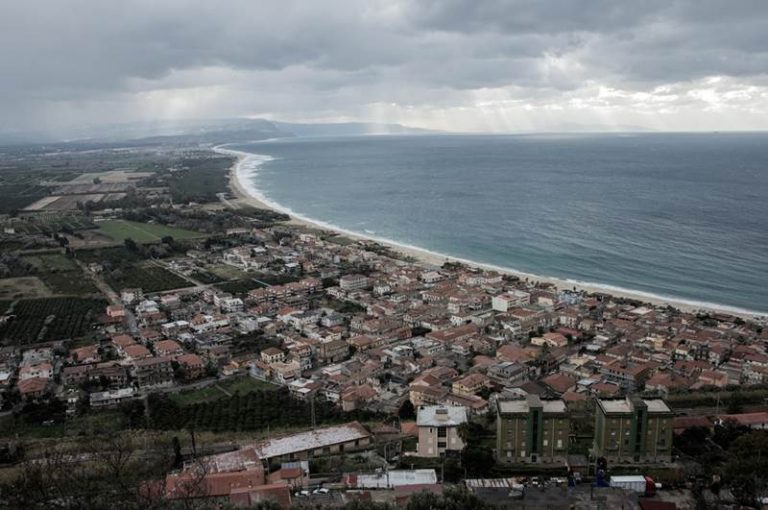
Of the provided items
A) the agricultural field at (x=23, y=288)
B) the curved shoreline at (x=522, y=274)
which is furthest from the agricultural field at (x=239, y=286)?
the curved shoreline at (x=522, y=274)

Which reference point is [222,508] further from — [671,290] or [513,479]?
[671,290]

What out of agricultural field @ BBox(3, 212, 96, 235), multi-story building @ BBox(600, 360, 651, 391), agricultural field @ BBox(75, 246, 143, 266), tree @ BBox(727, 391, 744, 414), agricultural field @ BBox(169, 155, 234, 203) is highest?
agricultural field @ BBox(169, 155, 234, 203)

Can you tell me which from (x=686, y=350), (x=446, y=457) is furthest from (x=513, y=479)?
(x=686, y=350)

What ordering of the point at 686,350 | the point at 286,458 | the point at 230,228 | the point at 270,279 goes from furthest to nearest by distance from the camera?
the point at 230,228, the point at 270,279, the point at 686,350, the point at 286,458

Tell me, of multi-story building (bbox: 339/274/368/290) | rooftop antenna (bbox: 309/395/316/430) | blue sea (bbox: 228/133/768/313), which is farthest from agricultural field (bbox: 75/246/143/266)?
rooftop antenna (bbox: 309/395/316/430)

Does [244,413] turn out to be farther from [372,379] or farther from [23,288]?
[23,288]

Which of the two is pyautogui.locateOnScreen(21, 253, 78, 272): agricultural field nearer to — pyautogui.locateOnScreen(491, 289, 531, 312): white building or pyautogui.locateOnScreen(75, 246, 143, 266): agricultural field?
pyautogui.locateOnScreen(75, 246, 143, 266): agricultural field
